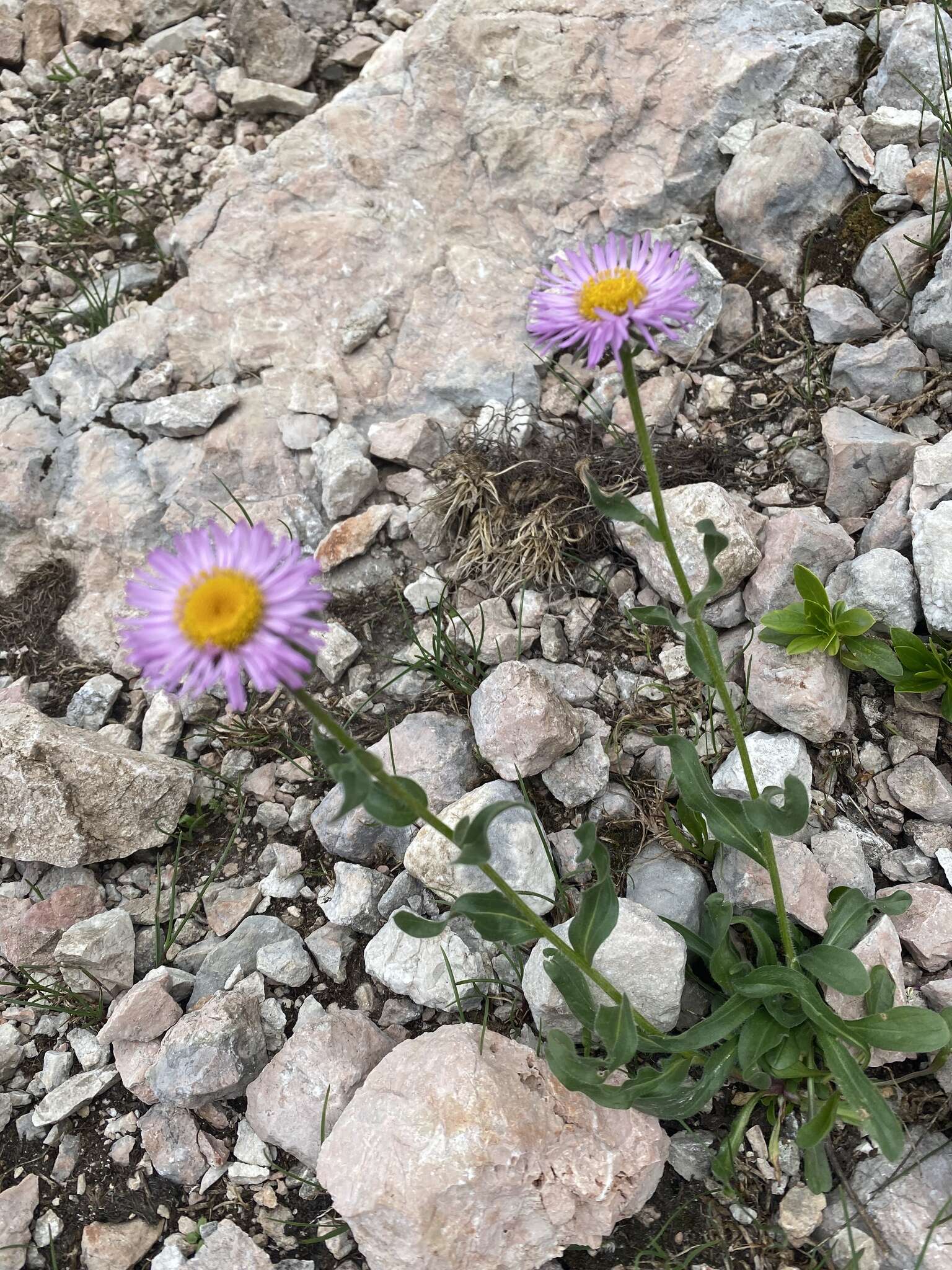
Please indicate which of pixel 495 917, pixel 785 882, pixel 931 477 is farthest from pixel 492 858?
pixel 931 477

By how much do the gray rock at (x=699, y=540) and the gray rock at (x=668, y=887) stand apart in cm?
97

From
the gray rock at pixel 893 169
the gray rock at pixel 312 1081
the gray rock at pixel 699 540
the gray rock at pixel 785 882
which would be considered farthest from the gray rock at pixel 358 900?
the gray rock at pixel 893 169

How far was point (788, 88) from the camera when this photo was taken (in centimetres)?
458

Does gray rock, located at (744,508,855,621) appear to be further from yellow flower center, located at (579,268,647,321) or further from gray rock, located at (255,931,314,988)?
gray rock, located at (255,931,314,988)

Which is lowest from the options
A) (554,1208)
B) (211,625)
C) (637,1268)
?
(637,1268)

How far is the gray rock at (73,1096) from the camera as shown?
9.95ft

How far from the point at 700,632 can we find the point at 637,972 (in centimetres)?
107

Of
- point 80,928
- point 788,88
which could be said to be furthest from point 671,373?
point 80,928

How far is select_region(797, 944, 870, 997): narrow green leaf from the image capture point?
265 cm

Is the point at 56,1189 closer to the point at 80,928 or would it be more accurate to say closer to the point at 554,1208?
the point at 80,928

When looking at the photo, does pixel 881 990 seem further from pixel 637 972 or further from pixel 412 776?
pixel 412 776

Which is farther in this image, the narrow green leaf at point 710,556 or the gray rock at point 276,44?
the gray rock at point 276,44

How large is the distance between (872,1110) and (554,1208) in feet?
2.79

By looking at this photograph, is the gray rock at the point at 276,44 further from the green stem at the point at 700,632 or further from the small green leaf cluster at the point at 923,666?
the small green leaf cluster at the point at 923,666
